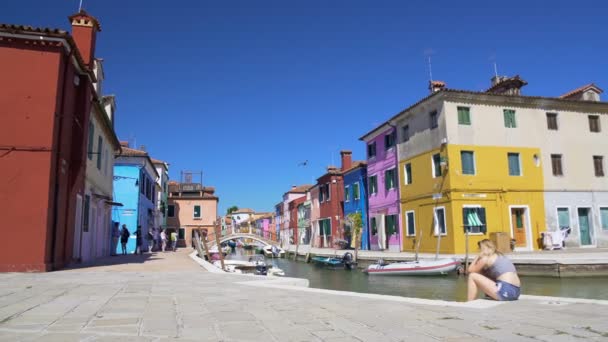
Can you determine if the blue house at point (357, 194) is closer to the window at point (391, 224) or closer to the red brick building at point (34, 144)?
the window at point (391, 224)

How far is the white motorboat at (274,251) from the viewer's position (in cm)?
4253

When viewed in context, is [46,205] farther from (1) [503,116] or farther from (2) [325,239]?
(2) [325,239]

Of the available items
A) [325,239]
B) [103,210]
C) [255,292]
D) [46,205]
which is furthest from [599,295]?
[325,239]

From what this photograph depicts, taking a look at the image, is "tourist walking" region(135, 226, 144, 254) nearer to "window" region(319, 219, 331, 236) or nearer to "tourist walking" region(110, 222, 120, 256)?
"tourist walking" region(110, 222, 120, 256)

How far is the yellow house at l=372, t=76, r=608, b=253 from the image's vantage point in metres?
22.6

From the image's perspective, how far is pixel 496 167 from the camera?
77.2ft

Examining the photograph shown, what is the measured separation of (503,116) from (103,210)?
21080mm

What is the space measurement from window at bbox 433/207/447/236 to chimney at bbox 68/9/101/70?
17.4 m

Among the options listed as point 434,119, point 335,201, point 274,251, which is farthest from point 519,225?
point 274,251

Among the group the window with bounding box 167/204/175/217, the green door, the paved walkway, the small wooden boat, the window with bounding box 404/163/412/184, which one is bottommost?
the small wooden boat

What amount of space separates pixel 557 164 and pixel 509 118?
3.87 m

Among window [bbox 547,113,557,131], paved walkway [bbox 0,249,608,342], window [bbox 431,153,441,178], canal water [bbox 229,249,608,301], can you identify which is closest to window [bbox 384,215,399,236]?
Result: window [bbox 431,153,441,178]

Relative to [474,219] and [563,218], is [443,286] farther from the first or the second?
[563,218]

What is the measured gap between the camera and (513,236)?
75.6 ft
